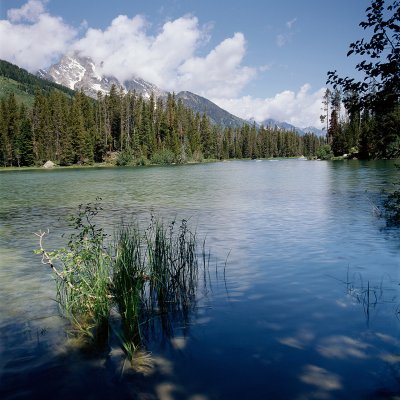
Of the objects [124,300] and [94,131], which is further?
[94,131]

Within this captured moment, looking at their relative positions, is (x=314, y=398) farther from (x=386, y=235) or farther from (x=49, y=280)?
(x=386, y=235)

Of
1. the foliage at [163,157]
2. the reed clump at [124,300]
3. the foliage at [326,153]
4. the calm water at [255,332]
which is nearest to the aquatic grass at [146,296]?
the reed clump at [124,300]

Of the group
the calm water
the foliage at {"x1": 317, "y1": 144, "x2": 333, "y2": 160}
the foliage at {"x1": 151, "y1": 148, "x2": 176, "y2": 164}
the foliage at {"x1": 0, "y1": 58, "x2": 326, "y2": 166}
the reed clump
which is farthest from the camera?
the foliage at {"x1": 151, "y1": 148, "x2": 176, "y2": 164}

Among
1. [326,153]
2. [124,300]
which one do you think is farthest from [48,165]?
[124,300]

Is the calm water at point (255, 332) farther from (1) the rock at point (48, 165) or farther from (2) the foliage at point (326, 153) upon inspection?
(2) the foliage at point (326, 153)

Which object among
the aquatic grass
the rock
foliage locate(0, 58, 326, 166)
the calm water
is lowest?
the calm water

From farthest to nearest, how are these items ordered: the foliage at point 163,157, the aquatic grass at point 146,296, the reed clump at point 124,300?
the foliage at point 163,157, the reed clump at point 124,300, the aquatic grass at point 146,296

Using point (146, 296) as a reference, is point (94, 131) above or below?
above

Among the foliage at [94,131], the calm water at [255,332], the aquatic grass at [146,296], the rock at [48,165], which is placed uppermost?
the foliage at [94,131]

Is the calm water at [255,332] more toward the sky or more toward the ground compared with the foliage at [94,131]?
more toward the ground

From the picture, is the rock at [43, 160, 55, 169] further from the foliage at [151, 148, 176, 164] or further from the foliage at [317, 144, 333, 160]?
the foliage at [317, 144, 333, 160]

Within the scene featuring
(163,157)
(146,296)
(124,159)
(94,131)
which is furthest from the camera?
(163,157)

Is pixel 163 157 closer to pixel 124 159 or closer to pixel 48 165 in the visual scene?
pixel 124 159

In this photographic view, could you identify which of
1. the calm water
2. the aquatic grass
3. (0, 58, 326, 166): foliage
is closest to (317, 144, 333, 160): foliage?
(0, 58, 326, 166): foliage
